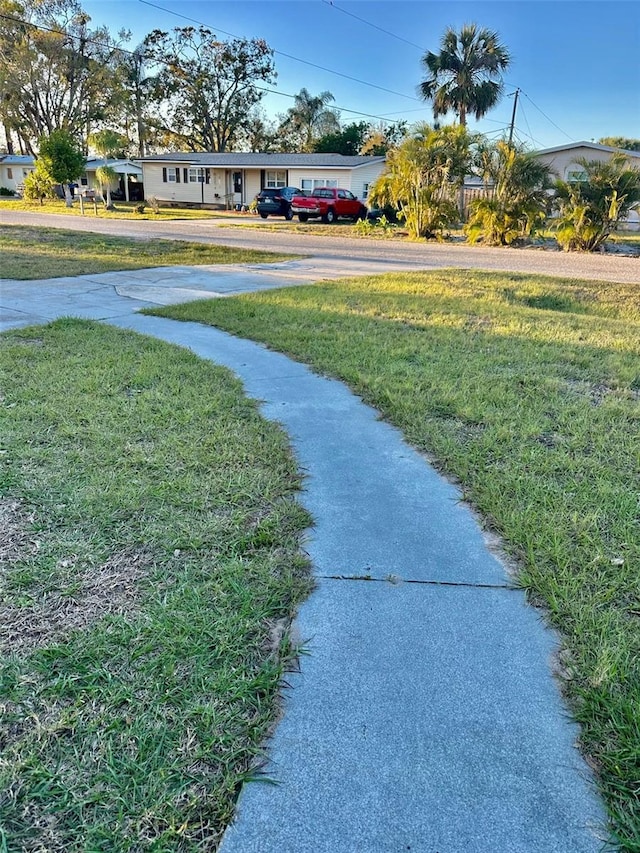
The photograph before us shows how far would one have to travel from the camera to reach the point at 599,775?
5.25ft

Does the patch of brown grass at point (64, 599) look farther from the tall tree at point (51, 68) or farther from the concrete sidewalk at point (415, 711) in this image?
the tall tree at point (51, 68)

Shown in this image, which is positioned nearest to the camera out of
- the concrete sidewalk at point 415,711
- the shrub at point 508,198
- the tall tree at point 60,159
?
the concrete sidewalk at point 415,711

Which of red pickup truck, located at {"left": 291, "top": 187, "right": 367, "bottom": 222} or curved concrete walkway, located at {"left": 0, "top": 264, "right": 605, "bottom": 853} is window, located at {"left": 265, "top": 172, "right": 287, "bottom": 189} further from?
curved concrete walkway, located at {"left": 0, "top": 264, "right": 605, "bottom": 853}

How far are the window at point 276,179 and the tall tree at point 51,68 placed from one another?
50.5ft

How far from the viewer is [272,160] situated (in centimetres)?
3428

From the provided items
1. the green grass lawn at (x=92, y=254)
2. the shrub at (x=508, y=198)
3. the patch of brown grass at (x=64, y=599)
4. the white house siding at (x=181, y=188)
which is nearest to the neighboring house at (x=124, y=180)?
the white house siding at (x=181, y=188)

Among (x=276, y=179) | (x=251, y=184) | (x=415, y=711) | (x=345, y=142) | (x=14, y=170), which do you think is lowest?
(x=415, y=711)

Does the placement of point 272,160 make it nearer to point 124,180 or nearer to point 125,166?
point 125,166

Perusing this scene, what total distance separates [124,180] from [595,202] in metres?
33.7

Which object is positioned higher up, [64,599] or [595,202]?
[595,202]

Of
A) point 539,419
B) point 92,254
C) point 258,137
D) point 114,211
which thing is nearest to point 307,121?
point 258,137

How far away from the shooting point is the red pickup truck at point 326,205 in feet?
87.6

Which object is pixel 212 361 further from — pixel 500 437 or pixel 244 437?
pixel 500 437

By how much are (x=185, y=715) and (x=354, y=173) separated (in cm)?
3325
